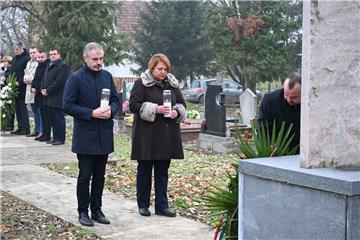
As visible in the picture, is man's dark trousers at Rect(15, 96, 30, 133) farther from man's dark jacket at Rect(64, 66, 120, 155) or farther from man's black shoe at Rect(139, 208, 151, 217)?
man's dark jacket at Rect(64, 66, 120, 155)

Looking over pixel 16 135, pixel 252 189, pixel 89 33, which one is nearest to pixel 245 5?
pixel 89 33

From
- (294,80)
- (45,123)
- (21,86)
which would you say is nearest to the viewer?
(294,80)

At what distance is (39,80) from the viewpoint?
12133 millimetres

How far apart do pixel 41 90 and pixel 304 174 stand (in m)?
9.23

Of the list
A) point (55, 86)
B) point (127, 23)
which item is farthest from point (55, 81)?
point (127, 23)

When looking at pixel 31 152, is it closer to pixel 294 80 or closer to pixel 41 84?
pixel 41 84

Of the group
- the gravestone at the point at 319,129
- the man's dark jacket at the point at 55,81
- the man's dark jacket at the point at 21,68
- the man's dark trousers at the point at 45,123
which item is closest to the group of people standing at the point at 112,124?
the gravestone at the point at 319,129

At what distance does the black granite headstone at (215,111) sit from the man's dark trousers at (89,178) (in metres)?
7.79

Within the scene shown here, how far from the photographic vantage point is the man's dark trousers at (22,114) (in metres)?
13.5

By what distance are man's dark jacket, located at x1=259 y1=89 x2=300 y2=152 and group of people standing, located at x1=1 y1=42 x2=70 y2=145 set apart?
6773 mm

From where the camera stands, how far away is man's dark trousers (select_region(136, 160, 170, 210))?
6.40 meters

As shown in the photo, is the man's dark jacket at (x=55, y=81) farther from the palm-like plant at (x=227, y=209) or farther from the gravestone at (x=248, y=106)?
the palm-like plant at (x=227, y=209)

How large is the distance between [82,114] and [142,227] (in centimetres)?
118

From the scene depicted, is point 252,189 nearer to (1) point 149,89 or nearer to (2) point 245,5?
(1) point 149,89
